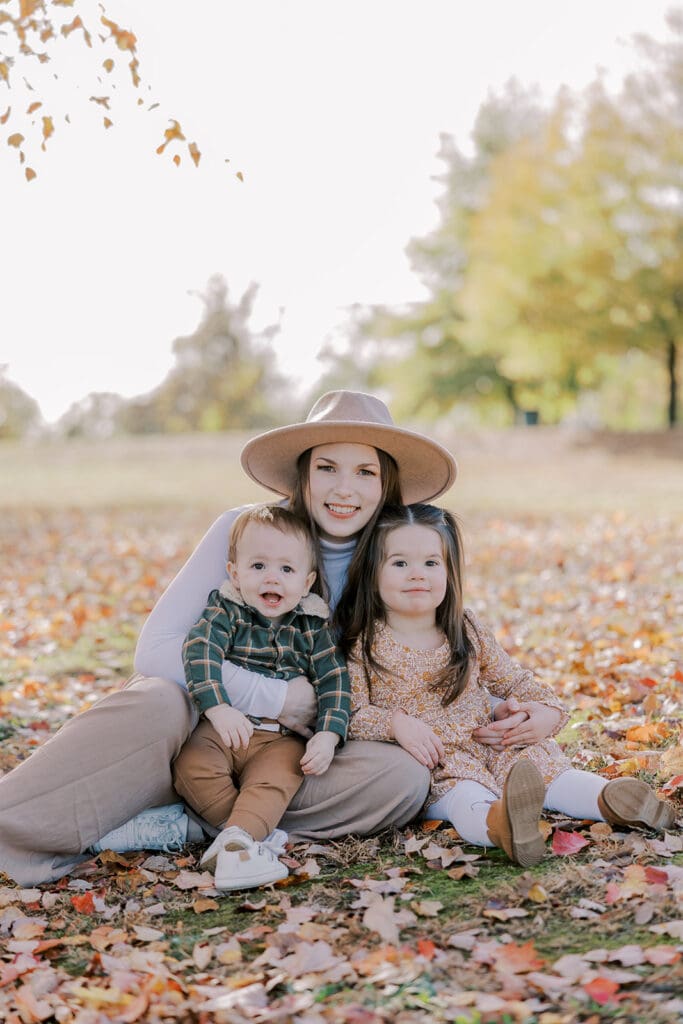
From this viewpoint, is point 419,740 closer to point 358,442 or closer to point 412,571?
point 412,571

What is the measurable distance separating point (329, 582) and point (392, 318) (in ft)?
102

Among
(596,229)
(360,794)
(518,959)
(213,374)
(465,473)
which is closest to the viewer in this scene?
(518,959)


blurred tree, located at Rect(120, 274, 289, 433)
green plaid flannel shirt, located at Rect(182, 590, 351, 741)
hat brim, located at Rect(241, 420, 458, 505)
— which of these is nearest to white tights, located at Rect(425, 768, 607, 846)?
green plaid flannel shirt, located at Rect(182, 590, 351, 741)

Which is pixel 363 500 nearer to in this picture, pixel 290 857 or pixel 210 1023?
pixel 290 857

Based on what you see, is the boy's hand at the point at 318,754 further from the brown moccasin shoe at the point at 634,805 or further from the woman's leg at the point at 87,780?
the brown moccasin shoe at the point at 634,805

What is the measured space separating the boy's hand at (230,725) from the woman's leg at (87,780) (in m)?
0.15

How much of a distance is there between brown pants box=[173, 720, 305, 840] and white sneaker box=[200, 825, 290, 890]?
0.14 m

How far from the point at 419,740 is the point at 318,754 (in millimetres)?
376

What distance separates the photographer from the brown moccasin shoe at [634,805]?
3.68 m

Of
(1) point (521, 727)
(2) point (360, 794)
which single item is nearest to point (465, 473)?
(1) point (521, 727)

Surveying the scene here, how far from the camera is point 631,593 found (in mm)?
9016

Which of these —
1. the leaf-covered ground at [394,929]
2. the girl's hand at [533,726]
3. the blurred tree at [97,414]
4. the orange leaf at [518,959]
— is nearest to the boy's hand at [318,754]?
the leaf-covered ground at [394,929]

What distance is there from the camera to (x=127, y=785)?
3.76 metres

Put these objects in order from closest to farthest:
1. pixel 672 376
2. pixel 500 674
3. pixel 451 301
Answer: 1. pixel 500 674
2. pixel 672 376
3. pixel 451 301
